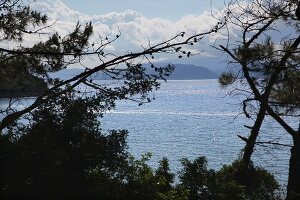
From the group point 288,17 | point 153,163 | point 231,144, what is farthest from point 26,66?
point 231,144

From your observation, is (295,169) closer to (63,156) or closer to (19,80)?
(63,156)

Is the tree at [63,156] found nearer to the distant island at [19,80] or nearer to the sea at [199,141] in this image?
the distant island at [19,80]

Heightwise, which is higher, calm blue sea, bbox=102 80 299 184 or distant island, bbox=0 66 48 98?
distant island, bbox=0 66 48 98

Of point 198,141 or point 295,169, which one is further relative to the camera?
point 198,141

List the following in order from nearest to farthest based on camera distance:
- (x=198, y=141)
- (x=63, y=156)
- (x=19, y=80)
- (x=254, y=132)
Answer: (x=63, y=156) → (x=19, y=80) → (x=254, y=132) → (x=198, y=141)

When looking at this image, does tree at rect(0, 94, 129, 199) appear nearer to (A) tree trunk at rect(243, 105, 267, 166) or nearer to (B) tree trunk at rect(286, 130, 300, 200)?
(A) tree trunk at rect(243, 105, 267, 166)

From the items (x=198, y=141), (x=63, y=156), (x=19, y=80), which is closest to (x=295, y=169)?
(x=63, y=156)

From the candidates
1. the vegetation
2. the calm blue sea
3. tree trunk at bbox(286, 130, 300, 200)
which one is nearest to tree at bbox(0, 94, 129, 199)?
the vegetation

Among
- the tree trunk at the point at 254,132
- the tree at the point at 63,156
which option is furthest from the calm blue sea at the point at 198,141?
the tree at the point at 63,156

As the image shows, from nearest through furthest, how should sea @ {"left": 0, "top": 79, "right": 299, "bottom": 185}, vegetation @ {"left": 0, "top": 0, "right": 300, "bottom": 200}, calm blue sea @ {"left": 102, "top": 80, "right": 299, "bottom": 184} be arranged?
vegetation @ {"left": 0, "top": 0, "right": 300, "bottom": 200} → sea @ {"left": 0, "top": 79, "right": 299, "bottom": 185} → calm blue sea @ {"left": 102, "top": 80, "right": 299, "bottom": 184}

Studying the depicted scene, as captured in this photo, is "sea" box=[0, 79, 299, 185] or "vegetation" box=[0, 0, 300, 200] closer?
"vegetation" box=[0, 0, 300, 200]

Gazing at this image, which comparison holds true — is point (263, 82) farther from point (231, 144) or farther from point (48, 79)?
point (231, 144)

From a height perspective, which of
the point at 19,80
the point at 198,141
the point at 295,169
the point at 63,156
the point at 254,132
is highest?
the point at 19,80

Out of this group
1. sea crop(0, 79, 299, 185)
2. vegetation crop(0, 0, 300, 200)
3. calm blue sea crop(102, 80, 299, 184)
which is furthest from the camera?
calm blue sea crop(102, 80, 299, 184)
